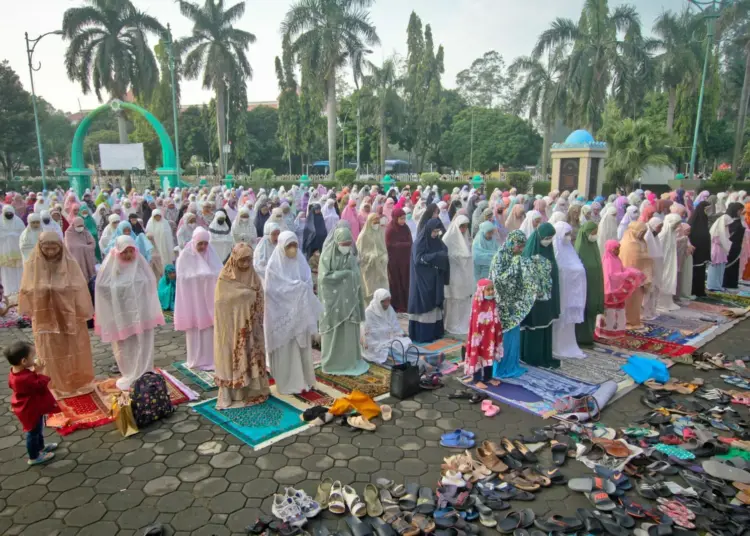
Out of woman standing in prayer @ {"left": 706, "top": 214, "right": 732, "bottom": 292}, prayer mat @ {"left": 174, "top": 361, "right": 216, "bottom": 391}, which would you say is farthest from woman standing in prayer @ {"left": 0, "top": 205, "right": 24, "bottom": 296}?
woman standing in prayer @ {"left": 706, "top": 214, "right": 732, "bottom": 292}

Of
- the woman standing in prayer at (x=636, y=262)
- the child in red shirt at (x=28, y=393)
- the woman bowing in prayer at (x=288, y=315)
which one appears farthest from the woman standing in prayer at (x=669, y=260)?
the child in red shirt at (x=28, y=393)

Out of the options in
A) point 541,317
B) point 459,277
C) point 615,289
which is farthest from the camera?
point 459,277

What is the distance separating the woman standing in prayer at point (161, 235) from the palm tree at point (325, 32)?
17861mm

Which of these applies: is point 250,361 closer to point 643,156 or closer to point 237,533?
point 237,533

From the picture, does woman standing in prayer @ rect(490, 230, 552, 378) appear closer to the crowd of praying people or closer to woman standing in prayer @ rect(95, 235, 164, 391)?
the crowd of praying people

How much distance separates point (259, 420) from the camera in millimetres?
4961

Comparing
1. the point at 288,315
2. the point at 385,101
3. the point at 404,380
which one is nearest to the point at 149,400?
the point at 288,315

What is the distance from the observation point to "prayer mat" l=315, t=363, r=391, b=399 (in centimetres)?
568

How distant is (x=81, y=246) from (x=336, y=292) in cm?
420

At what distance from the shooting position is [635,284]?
741 centimetres

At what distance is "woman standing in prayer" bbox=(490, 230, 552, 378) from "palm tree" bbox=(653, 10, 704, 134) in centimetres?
2730

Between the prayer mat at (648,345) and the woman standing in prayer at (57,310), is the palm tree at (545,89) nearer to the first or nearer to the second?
the prayer mat at (648,345)

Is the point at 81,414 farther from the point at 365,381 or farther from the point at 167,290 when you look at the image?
the point at 167,290

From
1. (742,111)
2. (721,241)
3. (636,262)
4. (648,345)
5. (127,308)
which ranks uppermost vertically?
(742,111)
